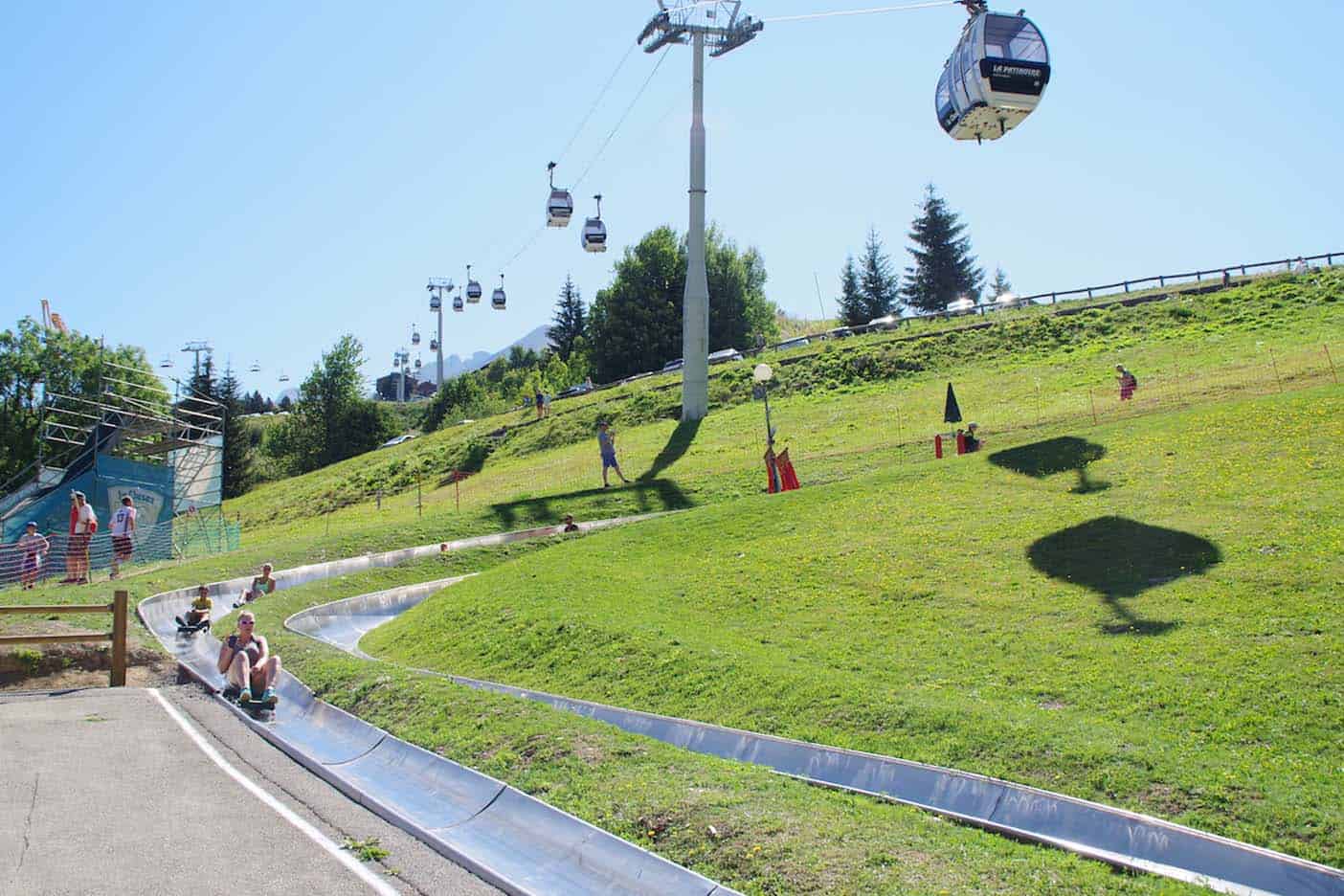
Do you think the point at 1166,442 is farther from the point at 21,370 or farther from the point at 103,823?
the point at 21,370

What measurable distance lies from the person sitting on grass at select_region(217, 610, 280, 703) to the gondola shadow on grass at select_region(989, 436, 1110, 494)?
15617 millimetres

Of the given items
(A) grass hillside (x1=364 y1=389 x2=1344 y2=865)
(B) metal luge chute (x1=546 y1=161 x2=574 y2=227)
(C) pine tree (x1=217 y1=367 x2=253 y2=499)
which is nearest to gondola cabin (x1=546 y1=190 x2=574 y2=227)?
(B) metal luge chute (x1=546 y1=161 x2=574 y2=227)

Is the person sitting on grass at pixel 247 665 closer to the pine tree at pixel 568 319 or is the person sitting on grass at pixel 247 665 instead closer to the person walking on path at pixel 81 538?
the person walking on path at pixel 81 538

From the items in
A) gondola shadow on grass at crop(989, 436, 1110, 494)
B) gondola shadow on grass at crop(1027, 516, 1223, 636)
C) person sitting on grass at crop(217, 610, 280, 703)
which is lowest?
person sitting on grass at crop(217, 610, 280, 703)

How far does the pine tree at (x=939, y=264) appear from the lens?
4183 inches

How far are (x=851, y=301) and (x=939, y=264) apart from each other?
8.98 m

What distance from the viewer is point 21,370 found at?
76.9m

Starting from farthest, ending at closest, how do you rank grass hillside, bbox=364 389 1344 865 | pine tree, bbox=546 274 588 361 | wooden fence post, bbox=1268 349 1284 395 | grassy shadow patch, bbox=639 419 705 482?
pine tree, bbox=546 274 588 361 < grassy shadow patch, bbox=639 419 705 482 < wooden fence post, bbox=1268 349 1284 395 < grass hillside, bbox=364 389 1344 865

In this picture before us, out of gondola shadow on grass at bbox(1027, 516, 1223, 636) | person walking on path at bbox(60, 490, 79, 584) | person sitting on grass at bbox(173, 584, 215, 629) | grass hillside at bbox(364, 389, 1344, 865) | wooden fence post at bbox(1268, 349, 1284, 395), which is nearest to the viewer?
grass hillside at bbox(364, 389, 1344, 865)

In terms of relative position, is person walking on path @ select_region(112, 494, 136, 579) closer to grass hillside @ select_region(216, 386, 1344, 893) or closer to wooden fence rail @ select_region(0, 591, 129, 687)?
grass hillside @ select_region(216, 386, 1344, 893)

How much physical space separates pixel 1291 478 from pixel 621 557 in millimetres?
14178

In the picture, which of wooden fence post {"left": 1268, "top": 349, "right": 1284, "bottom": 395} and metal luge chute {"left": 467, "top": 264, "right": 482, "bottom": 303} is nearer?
wooden fence post {"left": 1268, "top": 349, "right": 1284, "bottom": 395}

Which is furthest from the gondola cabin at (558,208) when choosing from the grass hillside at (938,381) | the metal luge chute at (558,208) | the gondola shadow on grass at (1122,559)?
the gondola shadow on grass at (1122,559)

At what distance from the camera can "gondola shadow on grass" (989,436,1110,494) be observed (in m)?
23.8
